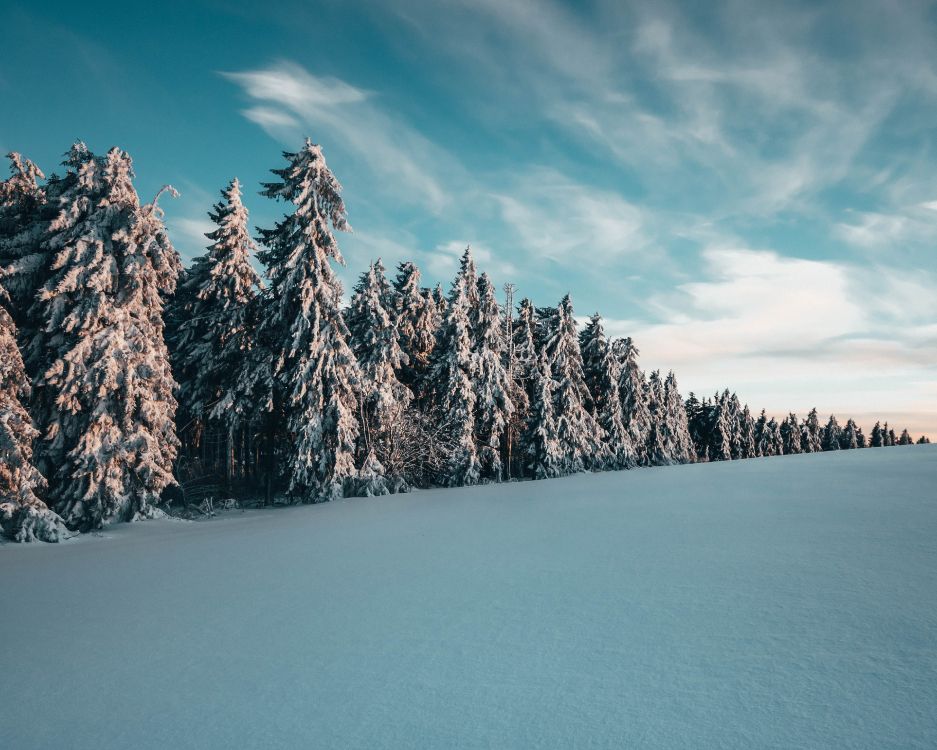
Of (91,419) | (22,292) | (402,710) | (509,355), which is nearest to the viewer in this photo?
(402,710)

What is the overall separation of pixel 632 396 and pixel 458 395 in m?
19.9

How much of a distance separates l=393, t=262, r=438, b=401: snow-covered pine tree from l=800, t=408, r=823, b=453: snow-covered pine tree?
91982 millimetres

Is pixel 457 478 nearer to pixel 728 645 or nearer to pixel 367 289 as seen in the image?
pixel 367 289

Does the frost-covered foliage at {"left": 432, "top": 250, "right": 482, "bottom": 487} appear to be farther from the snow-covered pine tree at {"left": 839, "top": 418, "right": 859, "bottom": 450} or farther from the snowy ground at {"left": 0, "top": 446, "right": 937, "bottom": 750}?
the snow-covered pine tree at {"left": 839, "top": 418, "right": 859, "bottom": 450}

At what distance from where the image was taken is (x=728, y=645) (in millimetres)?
3859

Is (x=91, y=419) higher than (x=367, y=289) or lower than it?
lower

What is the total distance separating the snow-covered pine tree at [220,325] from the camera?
24938mm

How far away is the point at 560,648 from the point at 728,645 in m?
1.17

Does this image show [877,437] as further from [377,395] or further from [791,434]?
[377,395]

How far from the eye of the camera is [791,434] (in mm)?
100938

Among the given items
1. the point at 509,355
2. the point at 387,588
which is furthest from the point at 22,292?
the point at 509,355

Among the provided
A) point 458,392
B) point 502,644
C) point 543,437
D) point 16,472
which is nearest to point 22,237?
point 16,472

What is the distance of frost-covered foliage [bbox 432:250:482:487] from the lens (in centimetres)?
3161

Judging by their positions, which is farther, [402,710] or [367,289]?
[367,289]
